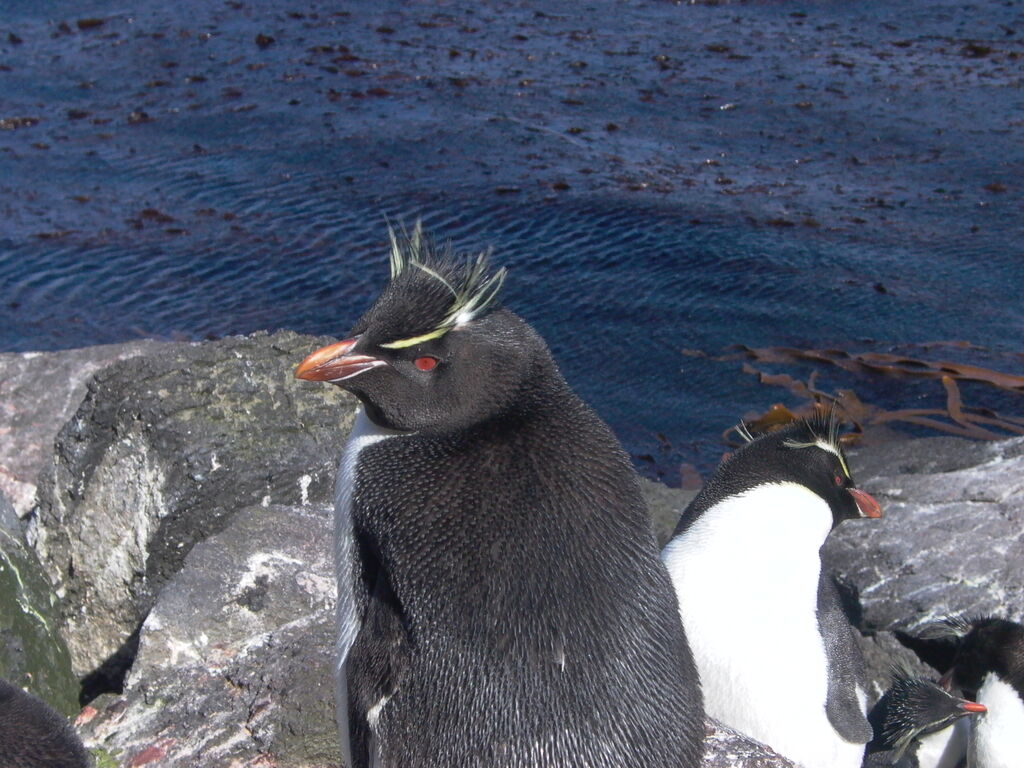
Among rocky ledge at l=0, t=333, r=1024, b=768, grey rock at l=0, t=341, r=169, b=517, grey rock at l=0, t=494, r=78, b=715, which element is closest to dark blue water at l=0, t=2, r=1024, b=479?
rocky ledge at l=0, t=333, r=1024, b=768

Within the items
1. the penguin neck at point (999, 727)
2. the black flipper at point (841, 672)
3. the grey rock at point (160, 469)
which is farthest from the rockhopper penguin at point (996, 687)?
the grey rock at point (160, 469)

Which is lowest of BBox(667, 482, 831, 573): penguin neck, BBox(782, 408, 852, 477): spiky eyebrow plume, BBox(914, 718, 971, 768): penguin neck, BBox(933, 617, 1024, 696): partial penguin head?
BBox(914, 718, 971, 768): penguin neck

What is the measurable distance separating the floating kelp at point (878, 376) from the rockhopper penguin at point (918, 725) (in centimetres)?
185

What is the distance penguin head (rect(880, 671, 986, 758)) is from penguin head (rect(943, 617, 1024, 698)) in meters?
0.08

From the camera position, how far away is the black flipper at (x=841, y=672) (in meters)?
3.74

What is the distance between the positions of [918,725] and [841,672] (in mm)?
291

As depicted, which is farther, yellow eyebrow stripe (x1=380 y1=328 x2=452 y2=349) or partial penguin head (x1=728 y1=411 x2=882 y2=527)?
partial penguin head (x1=728 y1=411 x2=882 y2=527)

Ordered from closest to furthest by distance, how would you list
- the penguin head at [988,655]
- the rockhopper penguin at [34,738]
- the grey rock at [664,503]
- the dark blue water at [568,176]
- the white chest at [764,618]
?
the rockhopper penguin at [34,738] → the white chest at [764,618] → the penguin head at [988,655] → the grey rock at [664,503] → the dark blue water at [568,176]

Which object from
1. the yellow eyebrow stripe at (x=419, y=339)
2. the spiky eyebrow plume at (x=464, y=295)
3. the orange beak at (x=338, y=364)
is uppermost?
the spiky eyebrow plume at (x=464, y=295)

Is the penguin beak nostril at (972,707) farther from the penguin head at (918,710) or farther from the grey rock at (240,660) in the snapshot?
the grey rock at (240,660)

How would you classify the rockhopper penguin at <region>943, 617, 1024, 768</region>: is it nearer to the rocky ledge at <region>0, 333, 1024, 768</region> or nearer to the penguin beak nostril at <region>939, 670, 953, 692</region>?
the penguin beak nostril at <region>939, 670, 953, 692</region>

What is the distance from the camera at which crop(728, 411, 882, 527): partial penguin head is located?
3.86 metres

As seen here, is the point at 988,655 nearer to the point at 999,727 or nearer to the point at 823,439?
the point at 999,727

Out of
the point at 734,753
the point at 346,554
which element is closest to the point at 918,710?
the point at 734,753
